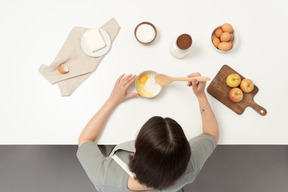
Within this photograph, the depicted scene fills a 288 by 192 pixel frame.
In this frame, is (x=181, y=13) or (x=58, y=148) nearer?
(x=181, y=13)

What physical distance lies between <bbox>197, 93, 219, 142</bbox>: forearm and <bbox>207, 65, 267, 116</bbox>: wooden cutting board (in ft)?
0.20

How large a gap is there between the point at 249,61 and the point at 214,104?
0.24 m

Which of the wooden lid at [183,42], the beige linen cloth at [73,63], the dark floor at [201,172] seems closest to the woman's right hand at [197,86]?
the wooden lid at [183,42]

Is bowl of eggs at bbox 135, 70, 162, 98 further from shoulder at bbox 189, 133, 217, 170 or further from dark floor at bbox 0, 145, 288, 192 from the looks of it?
dark floor at bbox 0, 145, 288, 192

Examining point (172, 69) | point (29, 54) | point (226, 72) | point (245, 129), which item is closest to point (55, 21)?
point (29, 54)

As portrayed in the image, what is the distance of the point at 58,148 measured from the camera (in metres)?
1.21

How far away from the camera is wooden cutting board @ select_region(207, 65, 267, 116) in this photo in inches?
28.5

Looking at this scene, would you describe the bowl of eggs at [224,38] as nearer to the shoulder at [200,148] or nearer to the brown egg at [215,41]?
the brown egg at [215,41]

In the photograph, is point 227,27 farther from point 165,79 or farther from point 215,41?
point 165,79

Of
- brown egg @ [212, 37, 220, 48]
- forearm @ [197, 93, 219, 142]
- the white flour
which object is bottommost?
forearm @ [197, 93, 219, 142]

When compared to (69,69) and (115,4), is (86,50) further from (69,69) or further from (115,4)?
(115,4)

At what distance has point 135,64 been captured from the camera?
29.9 inches

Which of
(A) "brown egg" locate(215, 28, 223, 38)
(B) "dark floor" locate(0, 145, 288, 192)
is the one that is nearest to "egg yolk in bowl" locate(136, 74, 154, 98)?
(A) "brown egg" locate(215, 28, 223, 38)

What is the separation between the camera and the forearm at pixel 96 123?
676mm
